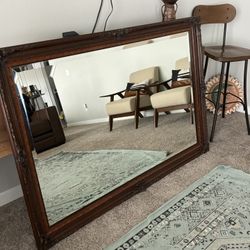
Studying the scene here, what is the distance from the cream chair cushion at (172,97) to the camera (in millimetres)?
1917

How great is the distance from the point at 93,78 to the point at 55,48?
0.29 m

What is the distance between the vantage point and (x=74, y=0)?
189 cm

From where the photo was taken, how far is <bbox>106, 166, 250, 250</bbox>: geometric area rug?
141cm

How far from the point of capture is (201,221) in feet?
5.05

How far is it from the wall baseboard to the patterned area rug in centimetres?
53

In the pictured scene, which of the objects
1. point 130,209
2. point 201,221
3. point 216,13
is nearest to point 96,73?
point 130,209

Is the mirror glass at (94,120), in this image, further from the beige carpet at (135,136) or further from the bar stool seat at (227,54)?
the bar stool seat at (227,54)

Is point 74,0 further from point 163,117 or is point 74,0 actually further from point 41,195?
point 41,195

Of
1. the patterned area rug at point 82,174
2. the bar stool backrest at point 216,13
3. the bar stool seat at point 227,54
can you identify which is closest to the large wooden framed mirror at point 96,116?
the patterned area rug at point 82,174

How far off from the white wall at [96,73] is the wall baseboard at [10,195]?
2.32 ft

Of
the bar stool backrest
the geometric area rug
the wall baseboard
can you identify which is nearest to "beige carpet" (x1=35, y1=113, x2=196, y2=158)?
the geometric area rug

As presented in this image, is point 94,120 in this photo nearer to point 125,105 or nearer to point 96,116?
point 96,116

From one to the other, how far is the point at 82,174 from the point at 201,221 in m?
0.68

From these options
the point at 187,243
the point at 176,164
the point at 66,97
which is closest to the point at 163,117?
the point at 176,164
